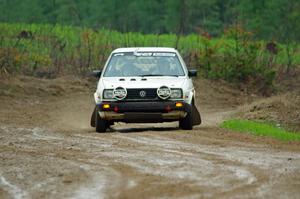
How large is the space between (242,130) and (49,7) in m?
73.6

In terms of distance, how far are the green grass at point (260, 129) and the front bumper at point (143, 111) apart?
1585 mm

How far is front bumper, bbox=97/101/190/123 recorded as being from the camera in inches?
675

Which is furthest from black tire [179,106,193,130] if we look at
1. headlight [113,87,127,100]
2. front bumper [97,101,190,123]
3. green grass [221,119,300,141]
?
headlight [113,87,127,100]

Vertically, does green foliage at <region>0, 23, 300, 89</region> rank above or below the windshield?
below

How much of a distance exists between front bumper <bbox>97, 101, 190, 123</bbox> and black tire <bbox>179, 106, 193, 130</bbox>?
142 millimetres

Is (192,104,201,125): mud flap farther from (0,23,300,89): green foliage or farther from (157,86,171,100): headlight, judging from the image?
(0,23,300,89): green foliage

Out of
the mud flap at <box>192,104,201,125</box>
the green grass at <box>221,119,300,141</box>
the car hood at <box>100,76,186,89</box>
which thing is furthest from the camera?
the mud flap at <box>192,104,201,125</box>

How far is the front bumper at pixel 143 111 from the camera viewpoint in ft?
56.2

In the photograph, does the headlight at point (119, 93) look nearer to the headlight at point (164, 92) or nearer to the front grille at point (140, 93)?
the front grille at point (140, 93)

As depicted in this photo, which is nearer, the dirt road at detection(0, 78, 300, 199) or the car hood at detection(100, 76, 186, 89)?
the dirt road at detection(0, 78, 300, 199)

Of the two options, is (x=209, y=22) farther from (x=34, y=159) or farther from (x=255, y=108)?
(x=34, y=159)

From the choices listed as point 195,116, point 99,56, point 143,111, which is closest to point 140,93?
point 143,111

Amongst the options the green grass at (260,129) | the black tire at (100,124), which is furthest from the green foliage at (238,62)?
the black tire at (100,124)

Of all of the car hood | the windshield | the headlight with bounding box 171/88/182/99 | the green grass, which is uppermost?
the windshield
